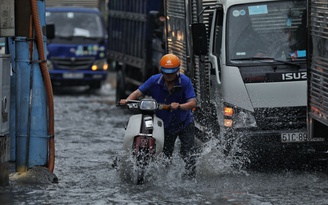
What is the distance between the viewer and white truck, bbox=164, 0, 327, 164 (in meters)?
13.0

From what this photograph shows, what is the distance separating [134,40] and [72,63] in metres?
6.31

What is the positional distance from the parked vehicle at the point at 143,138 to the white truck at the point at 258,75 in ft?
5.40

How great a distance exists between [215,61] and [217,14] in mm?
743

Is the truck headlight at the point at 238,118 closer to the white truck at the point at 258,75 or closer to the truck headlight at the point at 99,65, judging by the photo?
the white truck at the point at 258,75

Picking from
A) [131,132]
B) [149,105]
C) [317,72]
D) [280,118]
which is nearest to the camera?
[149,105]

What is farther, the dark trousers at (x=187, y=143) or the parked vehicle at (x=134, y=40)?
the parked vehicle at (x=134, y=40)

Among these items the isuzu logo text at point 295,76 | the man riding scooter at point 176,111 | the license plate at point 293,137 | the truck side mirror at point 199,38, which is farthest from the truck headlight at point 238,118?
the man riding scooter at point 176,111

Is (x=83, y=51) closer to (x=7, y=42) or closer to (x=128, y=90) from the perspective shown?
(x=128, y=90)

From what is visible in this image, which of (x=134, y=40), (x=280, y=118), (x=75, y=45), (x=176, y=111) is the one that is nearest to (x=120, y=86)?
(x=134, y=40)

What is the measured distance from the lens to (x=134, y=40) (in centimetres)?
2442

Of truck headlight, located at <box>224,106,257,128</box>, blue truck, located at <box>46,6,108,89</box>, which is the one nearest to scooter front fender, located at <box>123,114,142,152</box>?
truck headlight, located at <box>224,106,257,128</box>

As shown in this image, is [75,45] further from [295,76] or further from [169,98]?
[169,98]

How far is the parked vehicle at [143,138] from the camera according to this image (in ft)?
38.0

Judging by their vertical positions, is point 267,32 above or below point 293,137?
above
